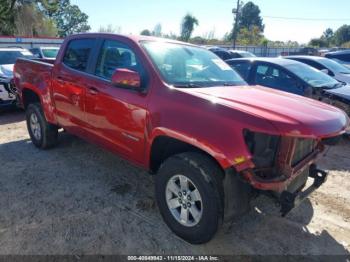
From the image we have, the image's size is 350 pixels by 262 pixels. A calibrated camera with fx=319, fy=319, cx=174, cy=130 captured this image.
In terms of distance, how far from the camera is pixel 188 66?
12.0 feet

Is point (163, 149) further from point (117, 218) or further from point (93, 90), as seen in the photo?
point (93, 90)

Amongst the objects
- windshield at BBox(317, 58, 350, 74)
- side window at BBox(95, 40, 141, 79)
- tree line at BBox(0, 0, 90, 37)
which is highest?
tree line at BBox(0, 0, 90, 37)

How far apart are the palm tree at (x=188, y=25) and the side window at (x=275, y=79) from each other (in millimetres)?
54657

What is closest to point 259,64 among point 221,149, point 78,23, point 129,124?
point 129,124

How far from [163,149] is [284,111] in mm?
1299

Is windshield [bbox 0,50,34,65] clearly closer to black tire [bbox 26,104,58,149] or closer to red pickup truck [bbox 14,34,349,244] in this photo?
black tire [bbox 26,104,58,149]

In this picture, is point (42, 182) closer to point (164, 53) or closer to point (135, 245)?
point (135, 245)

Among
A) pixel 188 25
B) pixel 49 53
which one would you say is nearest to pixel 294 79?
pixel 49 53

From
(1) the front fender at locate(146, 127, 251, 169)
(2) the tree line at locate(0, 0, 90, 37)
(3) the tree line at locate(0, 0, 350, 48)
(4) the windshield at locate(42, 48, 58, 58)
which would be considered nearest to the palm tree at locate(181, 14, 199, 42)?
(3) the tree line at locate(0, 0, 350, 48)

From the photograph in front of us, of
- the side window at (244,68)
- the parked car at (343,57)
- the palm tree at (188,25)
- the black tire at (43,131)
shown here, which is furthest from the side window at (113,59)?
the palm tree at (188,25)

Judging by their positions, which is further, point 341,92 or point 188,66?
point 341,92

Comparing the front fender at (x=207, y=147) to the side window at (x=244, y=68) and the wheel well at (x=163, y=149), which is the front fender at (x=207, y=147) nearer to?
the wheel well at (x=163, y=149)

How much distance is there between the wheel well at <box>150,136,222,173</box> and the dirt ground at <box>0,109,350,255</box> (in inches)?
23.0

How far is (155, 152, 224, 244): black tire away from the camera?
270cm
